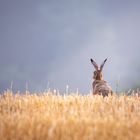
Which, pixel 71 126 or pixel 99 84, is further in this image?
pixel 99 84

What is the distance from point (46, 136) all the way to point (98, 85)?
24.8ft

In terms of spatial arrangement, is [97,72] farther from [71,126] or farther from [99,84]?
[71,126]

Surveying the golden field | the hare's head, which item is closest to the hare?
the hare's head

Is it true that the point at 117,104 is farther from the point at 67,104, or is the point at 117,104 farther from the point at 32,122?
the point at 32,122

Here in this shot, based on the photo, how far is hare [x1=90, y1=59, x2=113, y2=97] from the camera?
13.7 m

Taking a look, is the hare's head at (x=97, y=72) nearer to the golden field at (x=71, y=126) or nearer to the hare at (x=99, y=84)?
the hare at (x=99, y=84)

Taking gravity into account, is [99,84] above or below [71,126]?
above

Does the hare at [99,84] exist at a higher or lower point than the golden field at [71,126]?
higher

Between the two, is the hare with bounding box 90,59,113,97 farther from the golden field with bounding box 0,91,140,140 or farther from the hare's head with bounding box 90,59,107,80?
the golden field with bounding box 0,91,140,140

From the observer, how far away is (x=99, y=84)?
47.3 ft

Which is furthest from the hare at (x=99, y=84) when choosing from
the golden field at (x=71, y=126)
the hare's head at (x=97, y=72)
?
the golden field at (x=71, y=126)

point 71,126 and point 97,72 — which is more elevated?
point 97,72

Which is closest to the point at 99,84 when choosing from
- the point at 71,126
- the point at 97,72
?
the point at 97,72

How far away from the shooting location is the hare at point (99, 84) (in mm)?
13741
